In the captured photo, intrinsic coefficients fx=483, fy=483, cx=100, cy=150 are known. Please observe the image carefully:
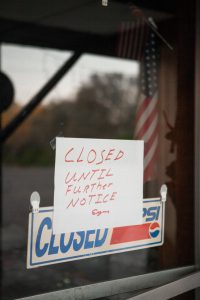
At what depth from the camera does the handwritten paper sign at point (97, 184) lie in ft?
6.92

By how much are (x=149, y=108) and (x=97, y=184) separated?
2.37 feet

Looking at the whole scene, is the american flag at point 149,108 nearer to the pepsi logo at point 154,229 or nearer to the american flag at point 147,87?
the american flag at point 147,87

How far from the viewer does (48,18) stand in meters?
5.05

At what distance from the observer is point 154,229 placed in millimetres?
2484

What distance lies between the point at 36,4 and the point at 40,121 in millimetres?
10923

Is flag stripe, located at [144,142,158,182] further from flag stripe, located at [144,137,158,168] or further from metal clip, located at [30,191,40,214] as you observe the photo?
metal clip, located at [30,191,40,214]

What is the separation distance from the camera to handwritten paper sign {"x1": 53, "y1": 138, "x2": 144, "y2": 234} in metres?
2.11

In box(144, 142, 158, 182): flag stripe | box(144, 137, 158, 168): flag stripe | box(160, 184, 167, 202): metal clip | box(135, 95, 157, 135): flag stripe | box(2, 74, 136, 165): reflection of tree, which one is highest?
box(2, 74, 136, 165): reflection of tree

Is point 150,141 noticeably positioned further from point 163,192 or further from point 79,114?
point 79,114

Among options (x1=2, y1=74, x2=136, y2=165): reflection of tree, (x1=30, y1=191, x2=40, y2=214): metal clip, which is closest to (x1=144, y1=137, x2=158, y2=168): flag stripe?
(x1=30, y1=191, x2=40, y2=214): metal clip

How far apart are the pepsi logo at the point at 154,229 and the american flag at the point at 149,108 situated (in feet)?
0.78

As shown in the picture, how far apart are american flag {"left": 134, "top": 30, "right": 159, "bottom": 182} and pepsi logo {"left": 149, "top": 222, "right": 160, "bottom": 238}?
237mm

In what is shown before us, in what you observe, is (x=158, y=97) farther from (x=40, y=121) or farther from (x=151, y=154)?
(x=40, y=121)

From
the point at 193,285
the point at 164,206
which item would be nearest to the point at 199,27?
the point at 164,206
